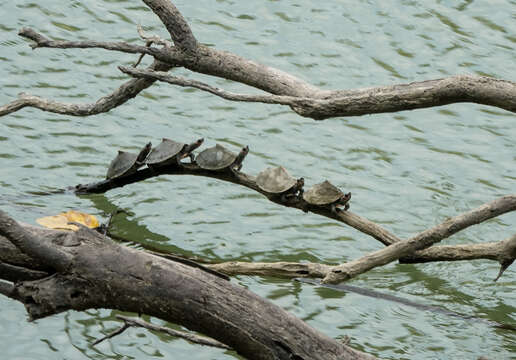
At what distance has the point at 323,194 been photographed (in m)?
3.99

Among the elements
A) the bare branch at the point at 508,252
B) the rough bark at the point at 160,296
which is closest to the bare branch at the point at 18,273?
the rough bark at the point at 160,296

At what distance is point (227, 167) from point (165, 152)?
0.33 meters

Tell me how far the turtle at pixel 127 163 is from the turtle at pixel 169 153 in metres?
0.04

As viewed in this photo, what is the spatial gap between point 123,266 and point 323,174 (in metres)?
3.26

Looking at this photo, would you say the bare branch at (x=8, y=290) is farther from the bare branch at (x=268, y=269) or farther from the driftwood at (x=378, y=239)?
the bare branch at (x=268, y=269)

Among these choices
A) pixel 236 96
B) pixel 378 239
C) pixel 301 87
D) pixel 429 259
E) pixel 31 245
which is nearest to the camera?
pixel 31 245

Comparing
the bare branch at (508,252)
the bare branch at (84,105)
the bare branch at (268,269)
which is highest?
the bare branch at (84,105)

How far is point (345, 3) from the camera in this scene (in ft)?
23.8

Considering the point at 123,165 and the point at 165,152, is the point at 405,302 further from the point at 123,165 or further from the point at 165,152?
the point at 123,165

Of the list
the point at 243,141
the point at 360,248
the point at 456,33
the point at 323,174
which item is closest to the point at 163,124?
the point at 243,141

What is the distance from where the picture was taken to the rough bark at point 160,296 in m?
2.15

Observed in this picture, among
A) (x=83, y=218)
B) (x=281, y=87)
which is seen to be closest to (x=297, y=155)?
(x=83, y=218)

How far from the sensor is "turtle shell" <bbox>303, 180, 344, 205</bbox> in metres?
3.94

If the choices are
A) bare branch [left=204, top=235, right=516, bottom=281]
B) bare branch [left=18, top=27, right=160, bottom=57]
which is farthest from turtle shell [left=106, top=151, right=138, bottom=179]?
bare branch [left=18, top=27, right=160, bottom=57]
